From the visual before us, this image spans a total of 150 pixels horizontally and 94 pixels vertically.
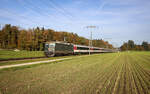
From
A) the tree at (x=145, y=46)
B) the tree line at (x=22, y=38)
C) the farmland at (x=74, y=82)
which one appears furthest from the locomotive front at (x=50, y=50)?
the tree at (x=145, y=46)

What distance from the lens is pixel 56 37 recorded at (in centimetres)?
7812

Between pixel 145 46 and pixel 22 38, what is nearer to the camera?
pixel 22 38

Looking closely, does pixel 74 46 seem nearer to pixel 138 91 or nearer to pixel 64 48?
pixel 64 48

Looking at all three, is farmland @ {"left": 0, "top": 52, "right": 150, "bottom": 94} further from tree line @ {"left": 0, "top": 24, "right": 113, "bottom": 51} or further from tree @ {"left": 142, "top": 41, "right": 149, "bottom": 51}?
tree @ {"left": 142, "top": 41, "right": 149, "bottom": 51}

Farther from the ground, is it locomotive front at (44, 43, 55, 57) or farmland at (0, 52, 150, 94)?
locomotive front at (44, 43, 55, 57)

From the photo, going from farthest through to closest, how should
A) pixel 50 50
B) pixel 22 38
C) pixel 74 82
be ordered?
1. pixel 22 38
2. pixel 50 50
3. pixel 74 82

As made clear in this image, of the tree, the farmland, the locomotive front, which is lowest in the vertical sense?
the farmland

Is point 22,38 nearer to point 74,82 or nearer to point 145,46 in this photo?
point 74,82

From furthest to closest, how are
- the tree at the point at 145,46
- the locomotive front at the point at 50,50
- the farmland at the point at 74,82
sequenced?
the tree at the point at 145,46, the locomotive front at the point at 50,50, the farmland at the point at 74,82

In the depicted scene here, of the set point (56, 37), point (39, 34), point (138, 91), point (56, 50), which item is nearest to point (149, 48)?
point (56, 37)

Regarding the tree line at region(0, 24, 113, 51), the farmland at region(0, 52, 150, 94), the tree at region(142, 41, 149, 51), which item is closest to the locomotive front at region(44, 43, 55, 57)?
the farmland at region(0, 52, 150, 94)

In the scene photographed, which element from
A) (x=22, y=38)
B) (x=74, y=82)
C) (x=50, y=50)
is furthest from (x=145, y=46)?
(x=74, y=82)

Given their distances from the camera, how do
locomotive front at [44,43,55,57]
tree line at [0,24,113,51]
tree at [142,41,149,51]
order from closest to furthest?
1. locomotive front at [44,43,55,57]
2. tree line at [0,24,113,51]
3. tree at [142,41,149,51]

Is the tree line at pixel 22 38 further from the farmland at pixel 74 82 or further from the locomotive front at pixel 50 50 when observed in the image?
the farmland at pixel 74 82
